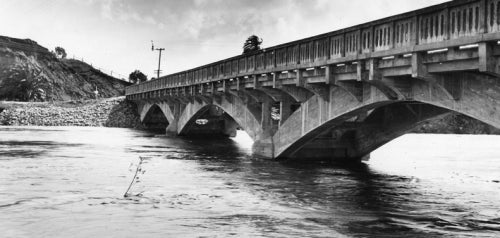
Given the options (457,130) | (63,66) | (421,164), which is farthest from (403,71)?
(63,66)

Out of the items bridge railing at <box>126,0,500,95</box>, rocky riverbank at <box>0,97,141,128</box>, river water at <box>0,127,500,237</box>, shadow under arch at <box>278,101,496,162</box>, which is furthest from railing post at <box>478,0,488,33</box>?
rocky riverbank at <box>0,97,141,128</box>

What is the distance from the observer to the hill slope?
11338 cm

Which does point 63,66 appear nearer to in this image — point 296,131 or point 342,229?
point 296,131

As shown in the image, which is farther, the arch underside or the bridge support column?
the bridge support column

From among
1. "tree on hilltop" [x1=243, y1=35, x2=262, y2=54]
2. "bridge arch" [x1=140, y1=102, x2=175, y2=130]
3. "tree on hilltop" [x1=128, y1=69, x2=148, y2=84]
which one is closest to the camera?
"tree on hilltop" [x1=243, y1=35, x2=262, y2=54]

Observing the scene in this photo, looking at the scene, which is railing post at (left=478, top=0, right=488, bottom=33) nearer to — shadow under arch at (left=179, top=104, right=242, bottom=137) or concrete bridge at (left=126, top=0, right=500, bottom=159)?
concrete bridge at (left=126, top=0, right=500, bottom=159)

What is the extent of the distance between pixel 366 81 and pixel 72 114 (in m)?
74.1

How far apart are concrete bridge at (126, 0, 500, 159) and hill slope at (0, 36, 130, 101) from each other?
86495 mm

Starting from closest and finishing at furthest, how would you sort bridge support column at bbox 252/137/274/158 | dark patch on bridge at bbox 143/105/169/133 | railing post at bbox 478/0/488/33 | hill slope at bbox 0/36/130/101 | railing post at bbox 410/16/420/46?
railing post at bbox 478/0/488/33 < railing post at bbox 410/16/420/46 < bridge support column at bbox 252/137/274/158 < dark patch on bridge at bbox 143/105/169/133 < hill slope at bbox 0/36/130/101

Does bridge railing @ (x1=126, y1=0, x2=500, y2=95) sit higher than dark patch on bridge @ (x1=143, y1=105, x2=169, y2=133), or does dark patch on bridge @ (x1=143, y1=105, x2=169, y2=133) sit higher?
bridge railing @ (x1=126, y1=0, x2=500, y2=95)

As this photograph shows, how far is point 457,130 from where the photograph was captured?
381 ft

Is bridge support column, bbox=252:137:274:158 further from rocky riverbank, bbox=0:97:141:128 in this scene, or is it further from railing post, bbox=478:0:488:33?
rocky riverbank, bbox=0:97:141:128

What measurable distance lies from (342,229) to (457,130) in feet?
374

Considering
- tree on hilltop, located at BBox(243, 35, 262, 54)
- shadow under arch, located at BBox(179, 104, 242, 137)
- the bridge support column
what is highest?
tree on hilltop, located at BBox(243, 35, 262, 54)
